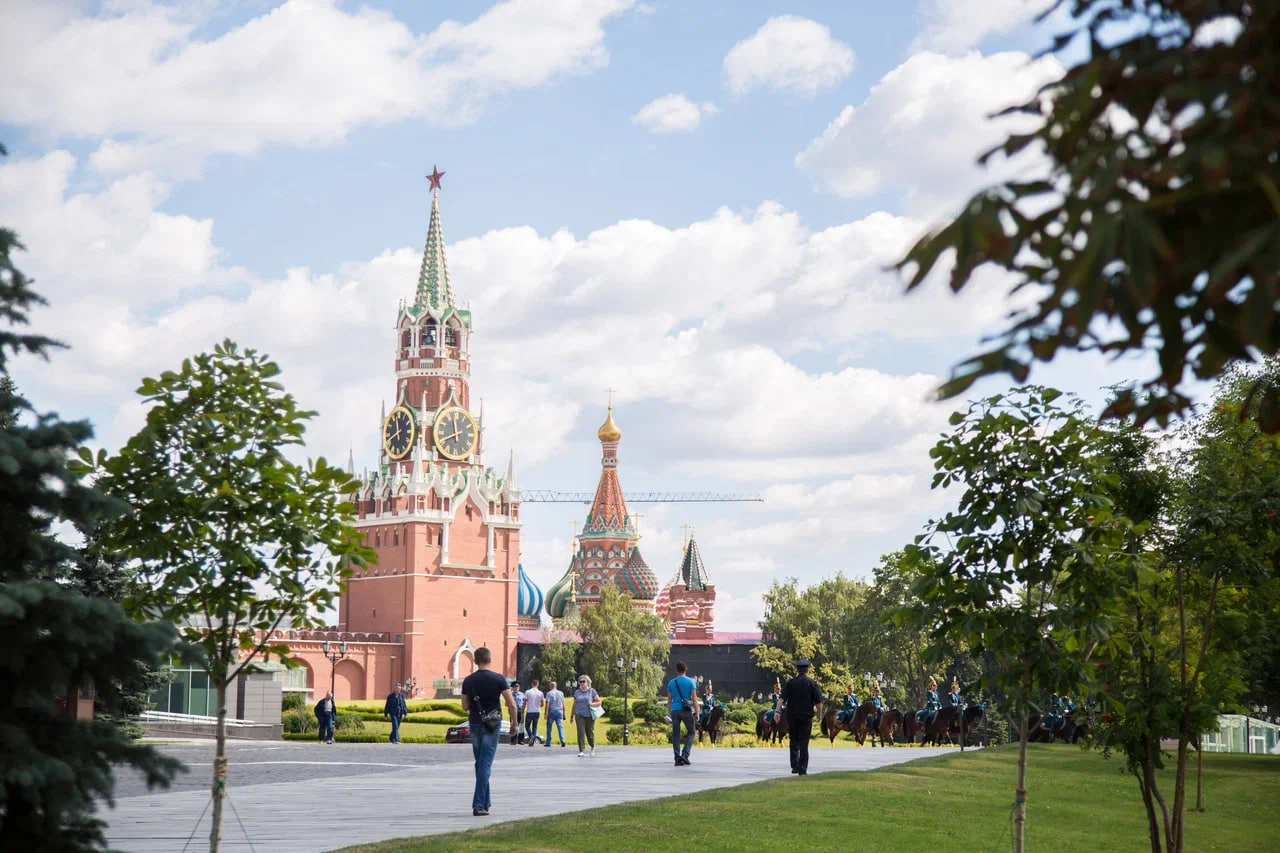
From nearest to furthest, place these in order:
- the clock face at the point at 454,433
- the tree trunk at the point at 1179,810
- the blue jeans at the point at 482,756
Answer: the tree trunk at the point at 1179,810, the blue jeans at the point at 482,756, the clock face at the point at 454,433

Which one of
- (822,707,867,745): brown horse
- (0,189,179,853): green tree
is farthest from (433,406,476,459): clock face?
(0,189,179,853): green tree

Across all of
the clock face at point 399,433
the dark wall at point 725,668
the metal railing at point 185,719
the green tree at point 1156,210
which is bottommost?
the dark wall at point 725,668

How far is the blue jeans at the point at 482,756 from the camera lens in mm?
13555

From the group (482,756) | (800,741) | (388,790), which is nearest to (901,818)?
(482,756)

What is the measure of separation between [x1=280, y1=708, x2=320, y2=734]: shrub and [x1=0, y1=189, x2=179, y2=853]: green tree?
43149 millimetres

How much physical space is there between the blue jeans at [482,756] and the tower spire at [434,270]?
84.3 meters

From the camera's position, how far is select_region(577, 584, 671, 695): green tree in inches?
2869

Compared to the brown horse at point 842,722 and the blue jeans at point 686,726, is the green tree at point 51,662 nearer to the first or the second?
the blue jeans at point 686,726

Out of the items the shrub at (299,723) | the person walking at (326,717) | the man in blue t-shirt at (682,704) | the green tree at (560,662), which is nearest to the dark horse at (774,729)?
the man in blue t-shirt at (682,704)

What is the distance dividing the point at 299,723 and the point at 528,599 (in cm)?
5695

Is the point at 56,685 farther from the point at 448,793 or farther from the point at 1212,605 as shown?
the point at 448,793

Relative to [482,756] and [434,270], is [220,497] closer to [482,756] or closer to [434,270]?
[482,756]

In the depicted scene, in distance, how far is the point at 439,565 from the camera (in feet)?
291

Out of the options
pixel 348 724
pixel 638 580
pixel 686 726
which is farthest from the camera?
pixel 638 580
